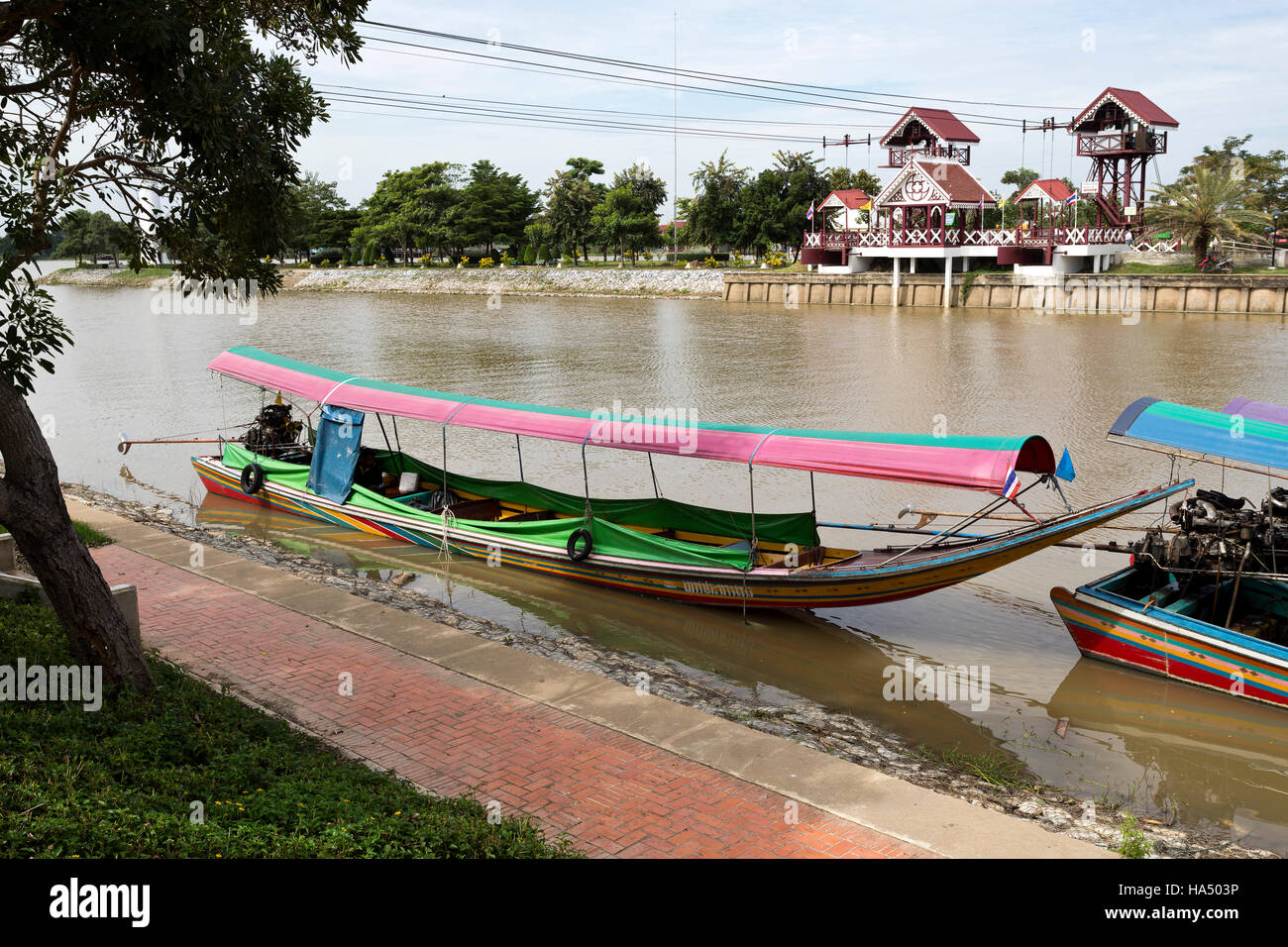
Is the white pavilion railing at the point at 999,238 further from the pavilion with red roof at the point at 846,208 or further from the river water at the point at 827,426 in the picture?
the river water at the point at 827,426

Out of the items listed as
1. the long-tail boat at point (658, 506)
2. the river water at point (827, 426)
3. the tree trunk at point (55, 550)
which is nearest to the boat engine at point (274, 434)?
the long-tail boat at point (658, 506)

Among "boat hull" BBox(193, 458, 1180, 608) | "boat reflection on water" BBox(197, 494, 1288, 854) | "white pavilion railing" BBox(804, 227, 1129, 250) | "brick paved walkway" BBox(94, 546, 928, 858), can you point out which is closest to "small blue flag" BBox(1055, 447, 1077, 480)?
"boat hull" BBox(193, 458, 1180, 608)

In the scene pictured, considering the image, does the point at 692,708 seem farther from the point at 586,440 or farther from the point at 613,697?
the point at 586,440

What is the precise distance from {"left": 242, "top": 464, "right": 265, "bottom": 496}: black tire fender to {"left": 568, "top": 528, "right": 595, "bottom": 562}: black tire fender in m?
7.00

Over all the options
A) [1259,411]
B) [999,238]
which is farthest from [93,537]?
[999,238]

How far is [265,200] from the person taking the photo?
9008 mm

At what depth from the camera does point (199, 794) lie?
18.9ft

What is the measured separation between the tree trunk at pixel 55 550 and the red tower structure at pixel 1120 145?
55.3m

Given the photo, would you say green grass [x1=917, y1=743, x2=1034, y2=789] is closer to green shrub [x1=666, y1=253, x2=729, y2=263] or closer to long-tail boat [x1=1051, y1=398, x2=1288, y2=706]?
long-tail boat [x1=1051, y1=398, x2=1288, y2=706]

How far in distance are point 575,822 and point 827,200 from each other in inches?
2369

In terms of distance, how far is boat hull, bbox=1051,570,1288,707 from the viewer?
31.4ft

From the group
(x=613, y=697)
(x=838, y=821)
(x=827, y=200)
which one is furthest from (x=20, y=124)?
(x=827, y=200)
